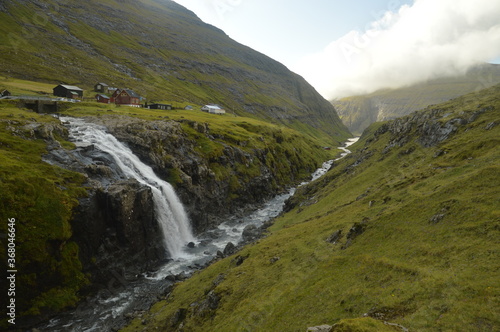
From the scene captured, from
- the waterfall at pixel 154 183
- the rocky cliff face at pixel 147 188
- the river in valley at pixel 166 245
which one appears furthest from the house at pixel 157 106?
the waterfall at pixel 154 183

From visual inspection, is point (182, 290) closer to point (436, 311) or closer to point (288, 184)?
point (436, 311)

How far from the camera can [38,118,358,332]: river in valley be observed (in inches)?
1492

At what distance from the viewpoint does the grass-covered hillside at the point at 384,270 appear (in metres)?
18.1

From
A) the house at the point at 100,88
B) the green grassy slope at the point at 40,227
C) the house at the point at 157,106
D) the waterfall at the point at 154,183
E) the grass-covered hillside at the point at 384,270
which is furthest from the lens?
the house at the point at 100,88

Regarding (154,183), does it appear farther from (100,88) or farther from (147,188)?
(100,88)

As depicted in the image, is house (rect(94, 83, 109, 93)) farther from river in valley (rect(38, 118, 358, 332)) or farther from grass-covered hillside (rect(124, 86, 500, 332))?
grass-covered hillside (rect(124, 86, 500, 332))

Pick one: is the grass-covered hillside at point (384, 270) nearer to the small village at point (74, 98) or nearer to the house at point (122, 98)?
the small village at point (74, 98)

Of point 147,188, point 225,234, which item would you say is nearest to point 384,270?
point 147,188

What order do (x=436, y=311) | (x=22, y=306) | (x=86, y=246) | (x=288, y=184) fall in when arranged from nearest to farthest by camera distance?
(x=436, y=311)
(x=22, y=306)
(x=86, y=246)
(x=288, y=184)

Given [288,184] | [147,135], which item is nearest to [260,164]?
[288,184]

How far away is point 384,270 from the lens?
24344mm

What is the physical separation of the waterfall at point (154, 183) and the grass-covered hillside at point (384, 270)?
18.9 m

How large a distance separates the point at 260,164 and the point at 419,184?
2758 inches

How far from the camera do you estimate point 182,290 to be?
1614 inches
